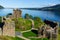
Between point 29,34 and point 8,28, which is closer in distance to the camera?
point 8,28

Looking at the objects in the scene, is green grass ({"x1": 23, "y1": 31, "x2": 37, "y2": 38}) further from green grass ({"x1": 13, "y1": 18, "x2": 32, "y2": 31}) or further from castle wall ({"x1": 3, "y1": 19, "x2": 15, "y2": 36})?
castle wall ({"x1": 3, "y1": 19, "x2": 15, "y2": 36})

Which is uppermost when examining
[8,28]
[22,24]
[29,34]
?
[8,28]

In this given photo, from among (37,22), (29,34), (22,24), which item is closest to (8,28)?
(29,34)

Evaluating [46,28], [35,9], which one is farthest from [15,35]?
[35,9]

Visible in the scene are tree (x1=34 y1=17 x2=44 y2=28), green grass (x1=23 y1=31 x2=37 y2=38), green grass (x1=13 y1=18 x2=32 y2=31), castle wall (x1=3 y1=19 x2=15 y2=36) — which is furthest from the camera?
tree (x1=34 y1=17 x2=44 y2=28)

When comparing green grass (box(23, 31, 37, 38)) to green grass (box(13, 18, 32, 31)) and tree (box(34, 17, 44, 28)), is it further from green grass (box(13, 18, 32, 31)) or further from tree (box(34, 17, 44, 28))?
tree (box(34, 17, 44, 28))

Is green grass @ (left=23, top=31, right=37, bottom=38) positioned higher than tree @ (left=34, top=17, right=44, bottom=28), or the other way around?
tree @ (left=34, top=17, right=44, bottom=28)

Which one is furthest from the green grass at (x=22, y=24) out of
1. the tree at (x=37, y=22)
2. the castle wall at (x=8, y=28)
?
the castle wall at (x=8, y=28)

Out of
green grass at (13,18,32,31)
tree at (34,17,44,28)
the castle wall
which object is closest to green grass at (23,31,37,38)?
green grass at (13,18,32,31)

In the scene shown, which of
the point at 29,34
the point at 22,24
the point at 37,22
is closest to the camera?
the point at 29,34

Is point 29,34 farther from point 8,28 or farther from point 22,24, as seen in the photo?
point 8,28

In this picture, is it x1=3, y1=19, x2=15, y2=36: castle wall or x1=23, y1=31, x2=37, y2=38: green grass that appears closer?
x1=3, y1=19, x2=15, y2=36: castle wall

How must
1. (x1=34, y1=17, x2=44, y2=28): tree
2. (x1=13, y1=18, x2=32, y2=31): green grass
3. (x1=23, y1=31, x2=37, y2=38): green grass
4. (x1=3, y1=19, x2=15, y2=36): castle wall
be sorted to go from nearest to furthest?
(x1=3, y1=19, x2=15, y2=36): castle wall → (x1=23, y1=31, x2=37, y2=38): green grass → (x1=13, y1=18, x2=32, y2=31): green grass → (x1=34, y1=17, x2=44, y2=28): tree

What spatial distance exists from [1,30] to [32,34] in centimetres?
237
